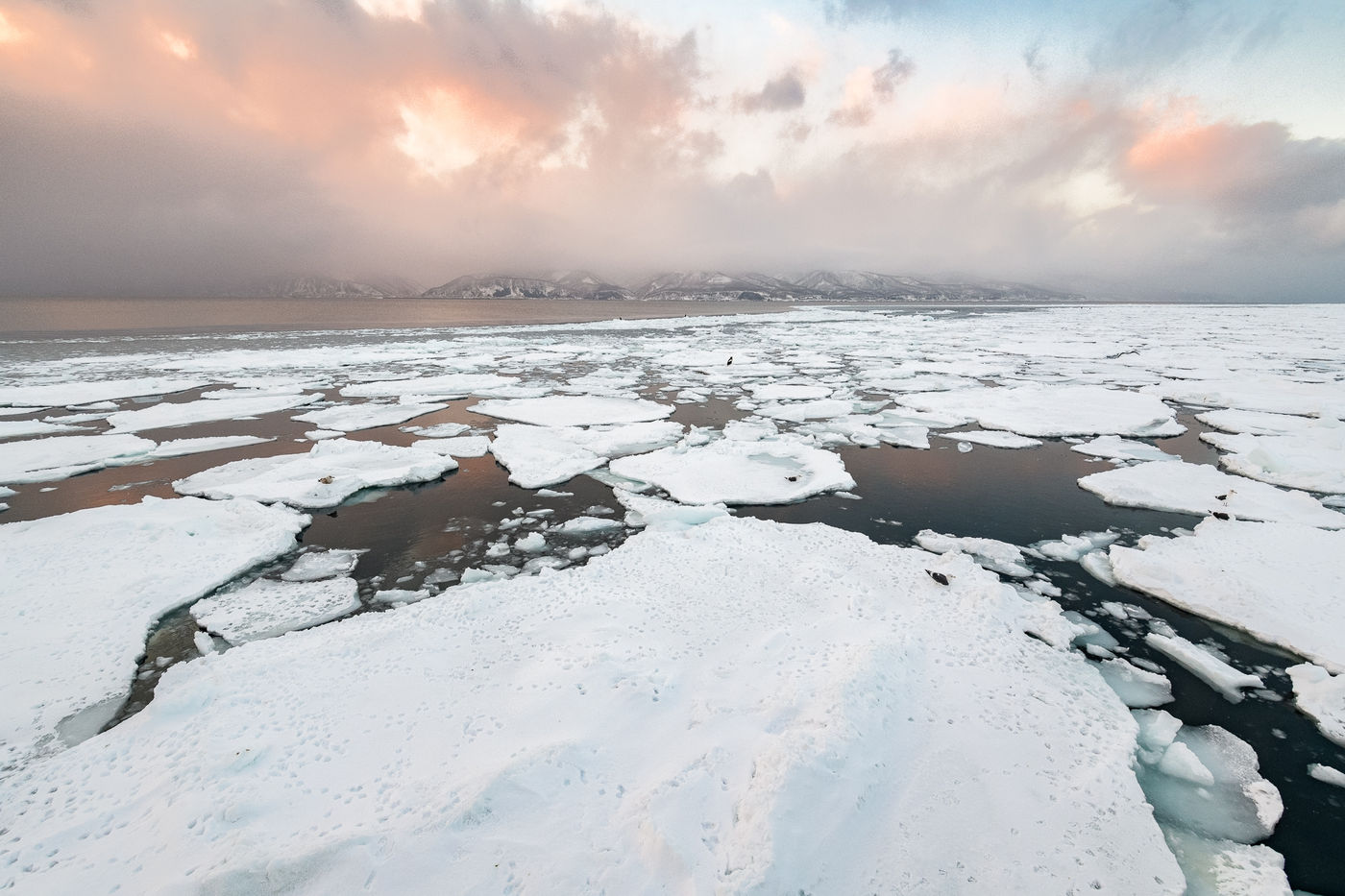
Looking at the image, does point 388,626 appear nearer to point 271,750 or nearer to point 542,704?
point 271,750

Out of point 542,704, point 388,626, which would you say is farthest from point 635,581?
point 388,626

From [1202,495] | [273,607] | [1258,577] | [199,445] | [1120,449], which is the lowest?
[273,607]

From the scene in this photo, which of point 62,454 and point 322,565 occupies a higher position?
point 62,454

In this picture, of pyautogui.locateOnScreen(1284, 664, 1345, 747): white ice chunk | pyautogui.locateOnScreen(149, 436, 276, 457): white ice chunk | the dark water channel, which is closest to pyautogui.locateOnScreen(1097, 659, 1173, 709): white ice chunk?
the dark water channel

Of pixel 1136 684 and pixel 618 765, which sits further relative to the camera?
pixel 1136 684

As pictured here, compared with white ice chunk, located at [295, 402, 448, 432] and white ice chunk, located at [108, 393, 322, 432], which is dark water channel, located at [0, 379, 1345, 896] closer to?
white ice chunk, located at [295, 402, 448, 432]

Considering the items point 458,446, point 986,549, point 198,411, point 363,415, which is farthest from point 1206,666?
point 198,411

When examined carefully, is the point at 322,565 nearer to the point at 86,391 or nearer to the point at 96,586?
the point at 96,586

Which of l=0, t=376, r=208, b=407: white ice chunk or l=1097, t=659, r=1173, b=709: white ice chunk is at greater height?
l=0, t=376, r=208, b=407: white ice chunk
